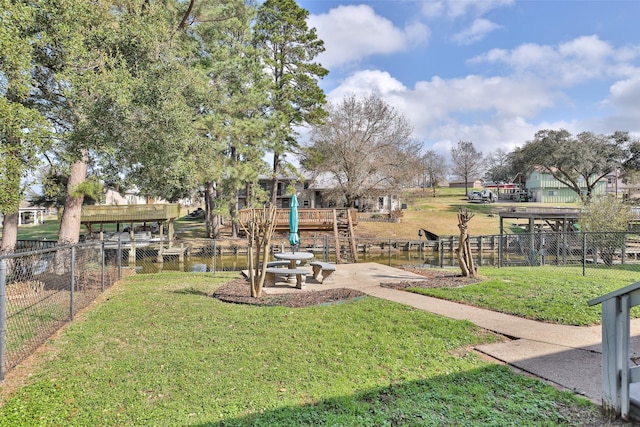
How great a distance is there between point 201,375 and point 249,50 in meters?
22.1

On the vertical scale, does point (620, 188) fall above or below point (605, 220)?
above

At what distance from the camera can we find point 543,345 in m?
4.80

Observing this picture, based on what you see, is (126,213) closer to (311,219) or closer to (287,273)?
(311,219)

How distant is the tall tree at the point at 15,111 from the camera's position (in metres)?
6.50

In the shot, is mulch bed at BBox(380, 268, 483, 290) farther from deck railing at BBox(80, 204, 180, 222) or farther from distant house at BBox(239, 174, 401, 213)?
distant house at BBox(239, 174, 401, 213)

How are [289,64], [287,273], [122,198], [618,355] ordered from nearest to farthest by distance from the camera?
[618,355] → [287,273] → [289,64] → [122,198]

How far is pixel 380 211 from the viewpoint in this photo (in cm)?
4188

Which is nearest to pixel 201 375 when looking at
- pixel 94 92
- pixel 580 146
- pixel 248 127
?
pixel 94 92

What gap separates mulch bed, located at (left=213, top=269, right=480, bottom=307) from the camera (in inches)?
283

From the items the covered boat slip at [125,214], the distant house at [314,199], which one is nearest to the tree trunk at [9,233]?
the covered boat slip at [125,214]

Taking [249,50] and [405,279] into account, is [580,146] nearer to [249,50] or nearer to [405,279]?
[249,50]

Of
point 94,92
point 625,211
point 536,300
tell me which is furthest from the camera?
point 625,211

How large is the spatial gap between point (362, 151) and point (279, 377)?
99.5 ft

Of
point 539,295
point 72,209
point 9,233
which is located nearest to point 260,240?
point 539,295
